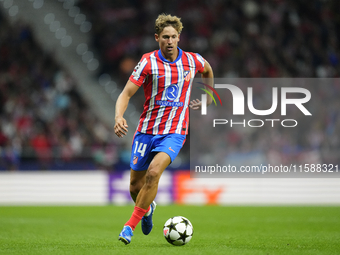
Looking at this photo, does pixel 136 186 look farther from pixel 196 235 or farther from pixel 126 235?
pixel 196 235

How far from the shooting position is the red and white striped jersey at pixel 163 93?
5.87m

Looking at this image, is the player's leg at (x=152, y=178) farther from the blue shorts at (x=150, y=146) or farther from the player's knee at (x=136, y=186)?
the player's knee at (x=136, y=186)

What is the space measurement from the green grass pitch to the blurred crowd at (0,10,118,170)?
3.89 meters

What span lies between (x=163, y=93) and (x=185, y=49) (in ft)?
44.7

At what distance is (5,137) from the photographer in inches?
612

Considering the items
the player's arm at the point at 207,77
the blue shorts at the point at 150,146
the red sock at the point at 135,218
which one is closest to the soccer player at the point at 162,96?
the blue shorts at the point at 150,146

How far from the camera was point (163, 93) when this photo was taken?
5.91 metres

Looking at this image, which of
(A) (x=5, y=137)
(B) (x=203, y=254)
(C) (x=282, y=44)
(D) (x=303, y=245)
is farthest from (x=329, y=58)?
(B) (x=203, y=254)

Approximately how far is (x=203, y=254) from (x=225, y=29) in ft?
50.4

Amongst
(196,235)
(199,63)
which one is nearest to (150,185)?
(199,63)

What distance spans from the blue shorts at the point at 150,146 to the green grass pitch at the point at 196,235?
94 cm

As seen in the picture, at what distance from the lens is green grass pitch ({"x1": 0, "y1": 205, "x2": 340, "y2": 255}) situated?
533cm

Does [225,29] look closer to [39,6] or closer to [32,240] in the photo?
[39,6]

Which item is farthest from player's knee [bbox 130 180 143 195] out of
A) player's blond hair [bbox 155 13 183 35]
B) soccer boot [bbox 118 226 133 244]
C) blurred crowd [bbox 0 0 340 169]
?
blurred crowd [bbox 0 0 340 169]
